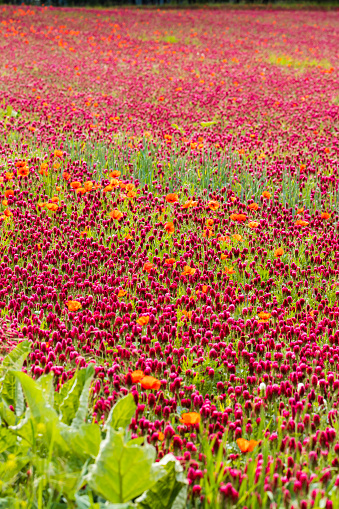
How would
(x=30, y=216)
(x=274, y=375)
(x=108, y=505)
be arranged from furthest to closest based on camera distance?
1. (x=30, y=216)
2. (x=274, y=375)
3. (x=108, y=505)

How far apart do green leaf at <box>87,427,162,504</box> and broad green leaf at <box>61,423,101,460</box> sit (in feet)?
0.47

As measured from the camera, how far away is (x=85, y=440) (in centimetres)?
238

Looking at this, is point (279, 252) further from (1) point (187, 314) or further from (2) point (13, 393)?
(2) point (13, 393)

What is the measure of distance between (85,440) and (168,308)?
1664mm

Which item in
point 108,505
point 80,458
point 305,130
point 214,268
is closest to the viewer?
point 108,505

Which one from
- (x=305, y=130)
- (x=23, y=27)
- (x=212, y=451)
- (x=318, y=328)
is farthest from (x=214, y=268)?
(x=23, y=27)

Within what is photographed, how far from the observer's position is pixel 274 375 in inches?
134

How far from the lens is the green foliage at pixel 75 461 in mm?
2217

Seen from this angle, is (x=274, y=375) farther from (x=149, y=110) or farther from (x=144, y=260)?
(x=149, y=110)

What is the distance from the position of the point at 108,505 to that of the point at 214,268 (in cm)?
289

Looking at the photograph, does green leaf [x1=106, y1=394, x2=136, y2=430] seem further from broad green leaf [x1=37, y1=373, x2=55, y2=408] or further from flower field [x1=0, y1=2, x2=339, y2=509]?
broad green leaf [x1=37, y1=373, x2=55, y2=408]

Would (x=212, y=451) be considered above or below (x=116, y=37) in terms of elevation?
below

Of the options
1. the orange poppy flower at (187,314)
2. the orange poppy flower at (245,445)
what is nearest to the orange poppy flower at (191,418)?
the orange poppy flower at (245,445)

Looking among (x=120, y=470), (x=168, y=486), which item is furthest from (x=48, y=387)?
(x=168, y=486)
